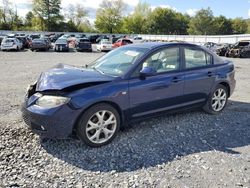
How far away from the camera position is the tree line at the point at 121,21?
8450 cm

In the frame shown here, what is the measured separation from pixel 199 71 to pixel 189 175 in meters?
2.59

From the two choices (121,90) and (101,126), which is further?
(121,90)

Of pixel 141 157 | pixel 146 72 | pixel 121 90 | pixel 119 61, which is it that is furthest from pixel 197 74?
A: pixel 141 157

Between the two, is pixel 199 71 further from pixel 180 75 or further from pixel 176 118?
pixel 176 118

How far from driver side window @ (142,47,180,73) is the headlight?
154 cm

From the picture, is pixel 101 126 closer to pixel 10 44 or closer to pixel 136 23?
pixel 10 44

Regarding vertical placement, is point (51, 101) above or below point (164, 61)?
below

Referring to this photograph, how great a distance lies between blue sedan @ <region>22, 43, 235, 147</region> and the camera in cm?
433

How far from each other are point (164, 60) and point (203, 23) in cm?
8868

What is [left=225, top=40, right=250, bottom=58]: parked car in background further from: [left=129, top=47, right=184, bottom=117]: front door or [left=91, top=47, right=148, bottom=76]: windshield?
[left=91, top=47, right=148, bottom=76]: windshield

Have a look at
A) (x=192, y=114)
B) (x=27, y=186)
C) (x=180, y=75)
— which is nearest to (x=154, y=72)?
(x=180, y=75)

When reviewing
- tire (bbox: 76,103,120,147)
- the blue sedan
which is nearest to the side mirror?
the blue sedan

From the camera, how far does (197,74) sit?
19.1ft

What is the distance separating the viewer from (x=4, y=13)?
82.0 meters
